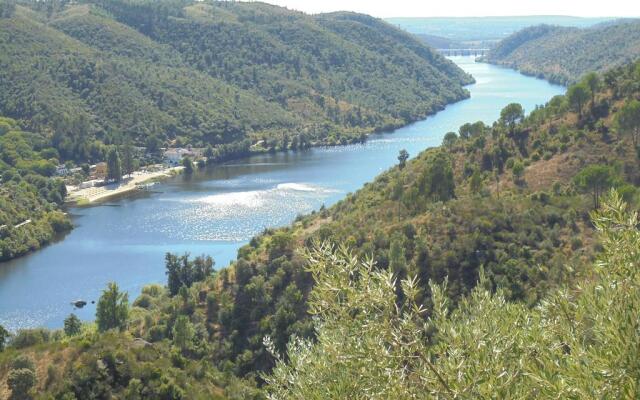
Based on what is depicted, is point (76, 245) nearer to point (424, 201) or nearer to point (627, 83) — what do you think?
point (424, 201)

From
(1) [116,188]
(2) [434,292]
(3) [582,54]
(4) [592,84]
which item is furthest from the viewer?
(3) [582,54]

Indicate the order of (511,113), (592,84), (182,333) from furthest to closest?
(511,113), (592,84), (182,333)

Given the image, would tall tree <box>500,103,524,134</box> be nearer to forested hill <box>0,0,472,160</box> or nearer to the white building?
forested hill <box>0,0,472,160</box>

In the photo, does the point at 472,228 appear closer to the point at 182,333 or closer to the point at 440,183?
the point at 440,183

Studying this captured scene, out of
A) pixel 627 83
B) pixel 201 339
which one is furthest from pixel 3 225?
pixel 627 83

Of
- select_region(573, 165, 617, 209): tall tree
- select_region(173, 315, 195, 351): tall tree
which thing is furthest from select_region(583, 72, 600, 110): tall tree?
select_region(173, 315, 195, 351): tall tree

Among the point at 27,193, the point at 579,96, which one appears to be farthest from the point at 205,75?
the point at 579,96

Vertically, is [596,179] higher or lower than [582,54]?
lower
